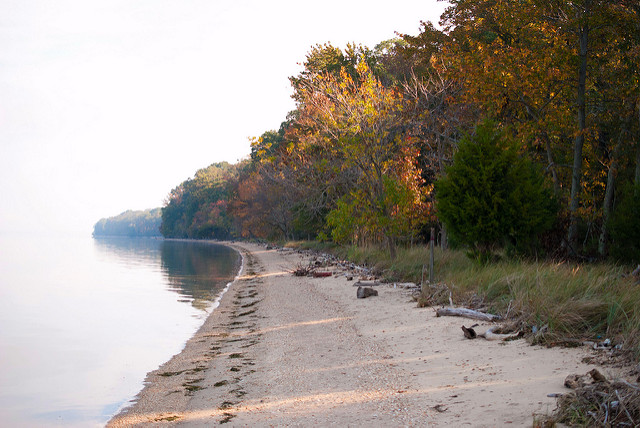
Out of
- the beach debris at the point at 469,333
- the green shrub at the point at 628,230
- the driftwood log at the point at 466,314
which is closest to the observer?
the beach debris at the point at 469,333

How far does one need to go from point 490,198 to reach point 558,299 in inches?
243

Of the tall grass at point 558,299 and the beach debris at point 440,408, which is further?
the tall grass at point 558,299

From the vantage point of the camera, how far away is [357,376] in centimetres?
772

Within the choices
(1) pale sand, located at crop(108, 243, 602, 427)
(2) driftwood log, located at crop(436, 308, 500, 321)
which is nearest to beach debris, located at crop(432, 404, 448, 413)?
(1) pale sand, located at crop(108, 243, 602, 427)

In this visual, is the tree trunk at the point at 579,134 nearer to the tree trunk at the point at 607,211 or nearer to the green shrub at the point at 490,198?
the tree trunk at the point at 607,211

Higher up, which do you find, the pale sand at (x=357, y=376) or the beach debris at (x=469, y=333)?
the beach debris at (x=469, y=333)

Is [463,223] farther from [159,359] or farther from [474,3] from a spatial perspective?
[474,3]

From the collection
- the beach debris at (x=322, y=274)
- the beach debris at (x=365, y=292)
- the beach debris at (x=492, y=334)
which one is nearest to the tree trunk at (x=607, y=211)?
the beach debris at (x=365, y=292)

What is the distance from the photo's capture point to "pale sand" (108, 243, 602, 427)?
586 centimetres

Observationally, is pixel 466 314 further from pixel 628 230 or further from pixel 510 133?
pixel 510 133

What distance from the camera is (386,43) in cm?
4816

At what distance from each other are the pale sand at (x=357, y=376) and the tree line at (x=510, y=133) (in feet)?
15.4

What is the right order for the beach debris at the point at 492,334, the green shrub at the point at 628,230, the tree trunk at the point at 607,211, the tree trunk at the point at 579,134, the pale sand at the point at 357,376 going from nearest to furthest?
the pale sand at the point at 357,376 → the beach debris at the point at 492,334 → the green shrub at the point at 628,230 → the tree trunk at the point at 607,211 → the tree trunk at the point at 579,134

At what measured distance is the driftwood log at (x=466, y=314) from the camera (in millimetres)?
9391
